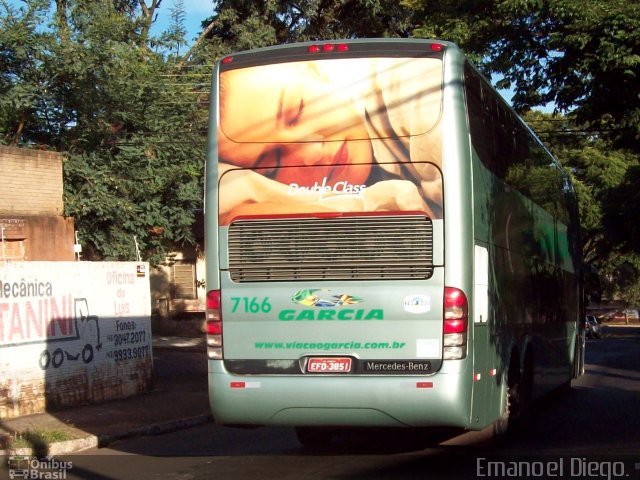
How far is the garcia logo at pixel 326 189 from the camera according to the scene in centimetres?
831

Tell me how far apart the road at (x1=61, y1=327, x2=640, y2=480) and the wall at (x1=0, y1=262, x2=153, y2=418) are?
7.63 ft

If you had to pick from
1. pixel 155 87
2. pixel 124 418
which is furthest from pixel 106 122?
pixel 124 418

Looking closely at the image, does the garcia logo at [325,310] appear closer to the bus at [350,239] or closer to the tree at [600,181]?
the bus at [350,239]

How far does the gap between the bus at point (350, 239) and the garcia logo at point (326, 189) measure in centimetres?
1

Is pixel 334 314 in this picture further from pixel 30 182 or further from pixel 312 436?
pixel 30 182

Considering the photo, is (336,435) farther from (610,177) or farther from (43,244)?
(610,177)

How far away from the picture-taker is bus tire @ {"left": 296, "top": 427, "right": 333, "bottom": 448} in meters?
10.5

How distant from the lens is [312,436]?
415 inches

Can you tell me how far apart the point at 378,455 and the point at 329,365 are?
6.39 feet

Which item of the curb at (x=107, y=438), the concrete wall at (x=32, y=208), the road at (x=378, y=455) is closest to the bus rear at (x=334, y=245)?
the road at (x=378, y=455)

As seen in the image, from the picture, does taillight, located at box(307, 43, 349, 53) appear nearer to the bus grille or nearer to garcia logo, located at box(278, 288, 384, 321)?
the bus grille

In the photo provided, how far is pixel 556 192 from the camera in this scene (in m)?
14.8

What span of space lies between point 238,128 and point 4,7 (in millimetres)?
15183

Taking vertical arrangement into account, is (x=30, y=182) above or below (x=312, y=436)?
above
